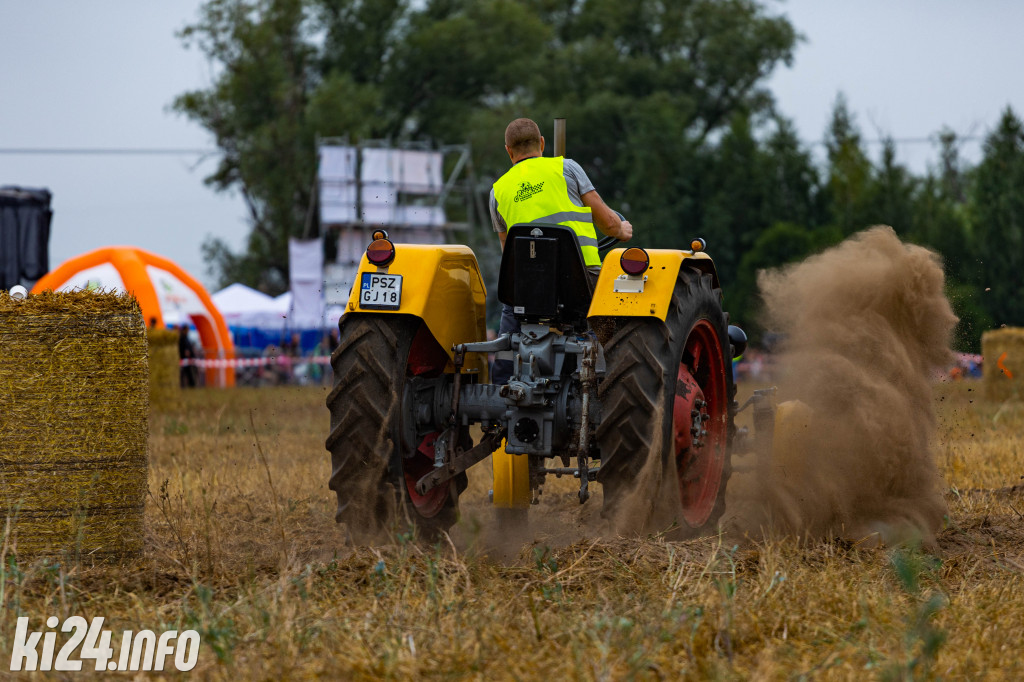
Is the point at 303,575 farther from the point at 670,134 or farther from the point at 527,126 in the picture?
the point at 670,134

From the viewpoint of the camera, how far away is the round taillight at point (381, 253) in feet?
18.1

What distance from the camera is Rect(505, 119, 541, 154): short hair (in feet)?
19.1

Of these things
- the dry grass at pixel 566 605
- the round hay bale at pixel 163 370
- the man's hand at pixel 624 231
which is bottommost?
the round hay bale at pixel 163 370

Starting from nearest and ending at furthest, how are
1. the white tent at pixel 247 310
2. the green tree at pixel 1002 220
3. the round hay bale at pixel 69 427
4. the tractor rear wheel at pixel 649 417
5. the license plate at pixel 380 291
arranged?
the round hay bale at pixel 69 427
the tractor rear wheel at pixel 649 417
the license plate at pixel 380 291
the green tree at pixel 1002 220
the white tent at pixel 247 310

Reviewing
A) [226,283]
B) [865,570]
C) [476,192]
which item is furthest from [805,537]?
[226,283]

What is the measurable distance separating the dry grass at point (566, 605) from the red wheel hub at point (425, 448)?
0.87 ft

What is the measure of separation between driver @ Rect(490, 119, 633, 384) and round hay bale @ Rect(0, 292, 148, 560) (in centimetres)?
172

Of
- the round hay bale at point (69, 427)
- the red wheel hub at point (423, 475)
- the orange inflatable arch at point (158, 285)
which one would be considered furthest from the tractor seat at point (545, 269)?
the orange inflatable arch at point (158, 285)

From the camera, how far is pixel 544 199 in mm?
5664

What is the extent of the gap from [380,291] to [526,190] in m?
0.85

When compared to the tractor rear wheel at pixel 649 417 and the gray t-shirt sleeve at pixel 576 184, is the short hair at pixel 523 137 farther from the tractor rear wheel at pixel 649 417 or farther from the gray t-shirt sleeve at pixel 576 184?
the tractor rear wheel at pixel 649 417

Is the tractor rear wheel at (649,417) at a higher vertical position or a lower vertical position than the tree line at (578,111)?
lower

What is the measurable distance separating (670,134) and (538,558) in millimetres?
45732

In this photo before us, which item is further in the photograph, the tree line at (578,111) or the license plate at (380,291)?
the tree line at (578,111)
